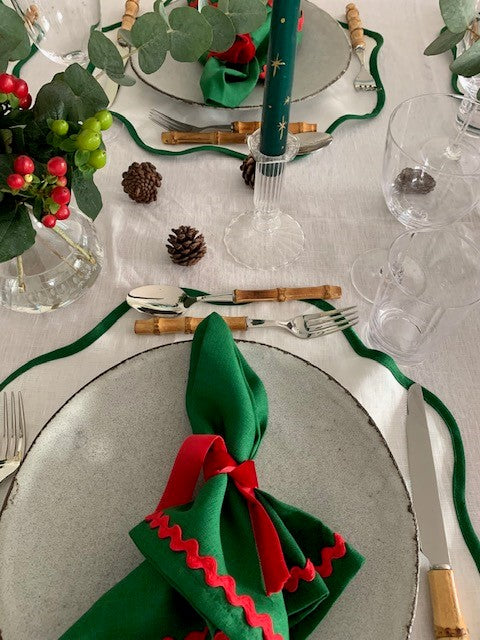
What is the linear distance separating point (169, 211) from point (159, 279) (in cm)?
11

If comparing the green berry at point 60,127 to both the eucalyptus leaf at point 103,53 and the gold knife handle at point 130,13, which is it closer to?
the eucalyptus leaf at point 103,53

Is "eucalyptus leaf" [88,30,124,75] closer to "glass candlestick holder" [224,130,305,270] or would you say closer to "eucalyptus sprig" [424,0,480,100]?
"glass candlestick holder" [224,130,305,270]

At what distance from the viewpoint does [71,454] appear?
47cm

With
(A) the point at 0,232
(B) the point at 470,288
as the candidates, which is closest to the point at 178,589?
(A) the point at 0,232

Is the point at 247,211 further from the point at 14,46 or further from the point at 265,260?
the point at 14,46

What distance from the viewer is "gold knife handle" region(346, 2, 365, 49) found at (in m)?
0.86

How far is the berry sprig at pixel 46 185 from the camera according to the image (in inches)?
16.0

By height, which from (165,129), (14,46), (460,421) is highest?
(14,46)

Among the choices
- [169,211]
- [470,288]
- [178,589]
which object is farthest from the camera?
[169,211]

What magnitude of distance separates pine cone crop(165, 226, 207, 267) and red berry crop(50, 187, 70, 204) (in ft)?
0.68

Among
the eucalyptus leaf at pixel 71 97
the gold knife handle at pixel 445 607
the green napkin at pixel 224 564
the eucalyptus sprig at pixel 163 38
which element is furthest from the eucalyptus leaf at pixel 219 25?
the gold knife handle at pixel 445 607

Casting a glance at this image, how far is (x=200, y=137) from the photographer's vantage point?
0.75m

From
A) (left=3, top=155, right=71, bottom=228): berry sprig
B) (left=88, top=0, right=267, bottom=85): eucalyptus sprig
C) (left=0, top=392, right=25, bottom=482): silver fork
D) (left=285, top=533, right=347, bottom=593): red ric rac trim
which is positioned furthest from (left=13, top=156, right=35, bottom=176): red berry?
(left=285, top=533, right=347, bottom=593): red ric rac trim

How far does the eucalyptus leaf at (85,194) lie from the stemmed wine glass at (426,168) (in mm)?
312
